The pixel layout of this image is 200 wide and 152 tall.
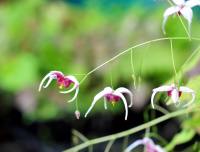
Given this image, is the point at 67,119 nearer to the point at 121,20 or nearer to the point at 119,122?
the point at 119,122

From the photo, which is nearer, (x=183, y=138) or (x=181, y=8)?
(x=181, y=8)

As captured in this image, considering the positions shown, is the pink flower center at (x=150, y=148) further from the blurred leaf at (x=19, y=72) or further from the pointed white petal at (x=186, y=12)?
the blurred leaf at (x=19, y=72)

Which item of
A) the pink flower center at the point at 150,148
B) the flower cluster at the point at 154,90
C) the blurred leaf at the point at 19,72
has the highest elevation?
the flower cluster at the point at 154,90

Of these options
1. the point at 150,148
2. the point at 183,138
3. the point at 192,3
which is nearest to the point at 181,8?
the point at 192,3

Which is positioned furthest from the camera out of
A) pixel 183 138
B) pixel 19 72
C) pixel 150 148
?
pixel 19 72

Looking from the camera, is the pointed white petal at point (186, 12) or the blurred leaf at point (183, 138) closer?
Result: the pointed white petal at point (186, 12)

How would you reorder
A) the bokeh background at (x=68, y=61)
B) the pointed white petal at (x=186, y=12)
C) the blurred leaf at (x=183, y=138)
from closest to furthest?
the pointed white petal at (x=186, y=12) → the blurred leaf at (x=183, y=138) → the bokeh background at (x=68, y=61)

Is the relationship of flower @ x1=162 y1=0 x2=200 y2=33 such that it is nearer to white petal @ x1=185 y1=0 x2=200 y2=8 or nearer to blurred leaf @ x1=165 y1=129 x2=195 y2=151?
white petal @ x1=185 y1=0 x2=200 y2=8

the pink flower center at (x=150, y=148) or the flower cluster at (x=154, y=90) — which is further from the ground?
the flower cluster at (x=154, y=90)

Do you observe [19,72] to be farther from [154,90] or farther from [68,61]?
[154,90]

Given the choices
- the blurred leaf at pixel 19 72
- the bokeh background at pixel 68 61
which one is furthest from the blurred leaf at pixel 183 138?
the blurred leaf at pixel 19 72
